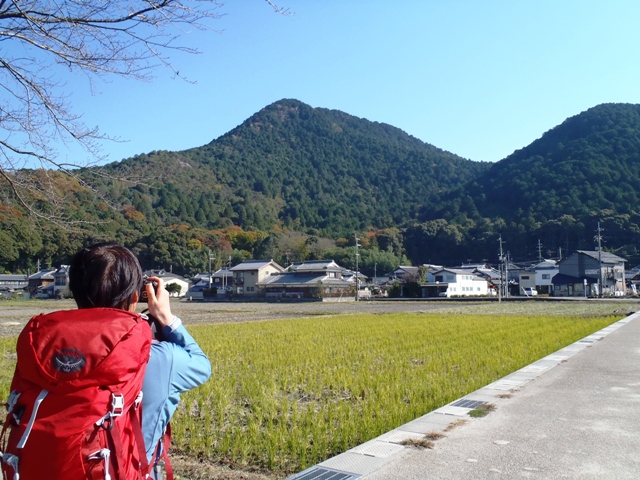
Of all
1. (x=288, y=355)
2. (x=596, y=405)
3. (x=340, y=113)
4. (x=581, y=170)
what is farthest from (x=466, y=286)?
(x=340, y=113)

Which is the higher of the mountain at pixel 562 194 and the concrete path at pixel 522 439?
the mountain at pixel 562 194

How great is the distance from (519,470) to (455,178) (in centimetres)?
11395

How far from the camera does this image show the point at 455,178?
4427 inches

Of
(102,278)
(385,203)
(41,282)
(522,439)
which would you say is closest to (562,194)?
(385,203)

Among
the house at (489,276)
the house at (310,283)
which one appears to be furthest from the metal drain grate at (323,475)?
the house at (489,276)

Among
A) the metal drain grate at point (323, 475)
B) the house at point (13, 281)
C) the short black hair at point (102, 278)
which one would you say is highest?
the short black hair at point (102, 278)

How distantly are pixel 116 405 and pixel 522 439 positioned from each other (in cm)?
280

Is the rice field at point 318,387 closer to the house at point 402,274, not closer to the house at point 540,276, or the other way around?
the house at point 540,276

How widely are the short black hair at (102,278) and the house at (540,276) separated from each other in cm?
5072

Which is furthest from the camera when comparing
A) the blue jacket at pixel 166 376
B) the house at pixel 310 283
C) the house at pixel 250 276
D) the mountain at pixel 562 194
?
the mountain at pixel 562 194

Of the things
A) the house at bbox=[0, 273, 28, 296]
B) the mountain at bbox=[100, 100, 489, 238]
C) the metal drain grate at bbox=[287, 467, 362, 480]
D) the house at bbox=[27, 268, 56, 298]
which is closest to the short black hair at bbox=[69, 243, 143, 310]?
the metal drain grate at bbox=[287, 467, 362, 480]

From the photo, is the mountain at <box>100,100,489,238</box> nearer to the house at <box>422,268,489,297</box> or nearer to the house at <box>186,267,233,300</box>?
the house at <box>186,267,233,300</box>

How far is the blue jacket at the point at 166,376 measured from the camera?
4.80 ft

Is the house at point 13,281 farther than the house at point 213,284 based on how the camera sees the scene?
Yes
